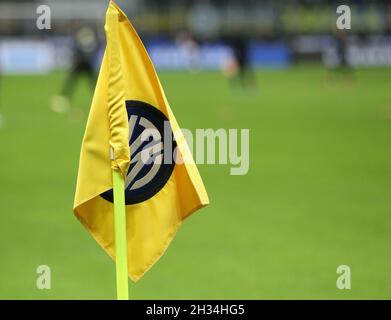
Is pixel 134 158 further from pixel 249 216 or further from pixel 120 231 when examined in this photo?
pixel 249 216

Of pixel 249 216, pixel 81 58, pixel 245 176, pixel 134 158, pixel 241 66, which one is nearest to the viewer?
pixel 134 158

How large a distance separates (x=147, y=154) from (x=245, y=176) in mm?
10184

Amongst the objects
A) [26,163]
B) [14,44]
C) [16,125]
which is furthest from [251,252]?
[14,44]

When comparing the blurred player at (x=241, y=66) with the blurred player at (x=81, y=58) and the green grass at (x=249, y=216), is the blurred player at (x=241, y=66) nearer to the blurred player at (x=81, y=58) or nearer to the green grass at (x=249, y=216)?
the blurred player at (x=81, y=58)

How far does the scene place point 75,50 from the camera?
92.6 feet

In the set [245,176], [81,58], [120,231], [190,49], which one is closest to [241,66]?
[81,58]

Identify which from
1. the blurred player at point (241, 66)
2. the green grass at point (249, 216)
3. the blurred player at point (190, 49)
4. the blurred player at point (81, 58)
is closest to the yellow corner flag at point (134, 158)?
the green grass at point (249, 216)

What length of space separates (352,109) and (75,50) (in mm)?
8307

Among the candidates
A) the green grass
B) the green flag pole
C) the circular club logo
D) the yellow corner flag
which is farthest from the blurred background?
the green flag pole

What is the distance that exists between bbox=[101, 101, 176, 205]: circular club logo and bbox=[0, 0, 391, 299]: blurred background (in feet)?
10.1

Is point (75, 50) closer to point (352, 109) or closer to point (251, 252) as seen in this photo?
point (352, 109)

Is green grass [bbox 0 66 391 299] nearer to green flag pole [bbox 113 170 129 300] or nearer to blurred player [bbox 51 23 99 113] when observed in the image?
blurred player [bbox 51 23 99 113]

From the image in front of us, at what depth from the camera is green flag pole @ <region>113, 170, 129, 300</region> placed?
5359mm

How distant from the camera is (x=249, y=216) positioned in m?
12.5
